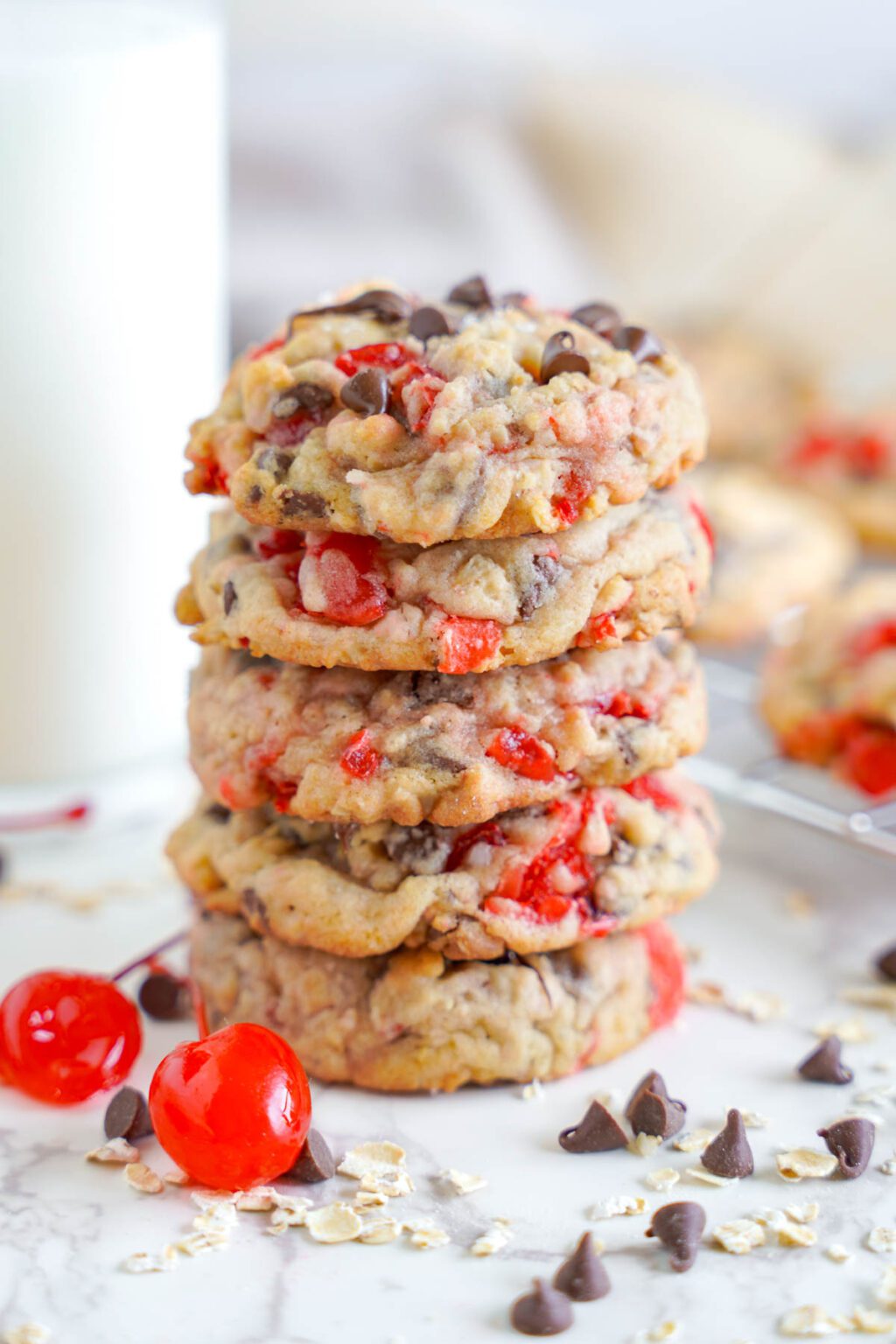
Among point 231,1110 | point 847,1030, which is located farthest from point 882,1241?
point 231,1110

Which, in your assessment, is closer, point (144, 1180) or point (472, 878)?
point (144, 1180)

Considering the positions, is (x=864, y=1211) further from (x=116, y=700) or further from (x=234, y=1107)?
(x=116, y=700)

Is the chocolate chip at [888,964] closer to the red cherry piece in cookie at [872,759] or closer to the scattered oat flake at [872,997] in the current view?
the scattered oat flake at [872,997]

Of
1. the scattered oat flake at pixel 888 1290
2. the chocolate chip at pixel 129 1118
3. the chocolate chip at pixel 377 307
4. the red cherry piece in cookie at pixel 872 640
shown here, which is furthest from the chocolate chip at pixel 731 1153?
the red cherry piece in cookie at pixel 872 640

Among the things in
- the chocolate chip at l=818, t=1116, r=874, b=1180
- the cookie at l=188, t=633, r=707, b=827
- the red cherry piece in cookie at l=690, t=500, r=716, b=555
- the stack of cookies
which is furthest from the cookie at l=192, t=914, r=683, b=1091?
the red cherry piece in cookie at l=690, t=500, r=716, b=555

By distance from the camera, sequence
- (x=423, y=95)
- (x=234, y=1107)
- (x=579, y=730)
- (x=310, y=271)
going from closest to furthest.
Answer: (x=234, y=1107)
(x=579, y=730)
(x=310, y=271)
(x=423, y=95)

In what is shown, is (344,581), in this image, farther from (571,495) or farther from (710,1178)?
(710,1178)

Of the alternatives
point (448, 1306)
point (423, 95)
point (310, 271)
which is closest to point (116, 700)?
point (448, 1306)
